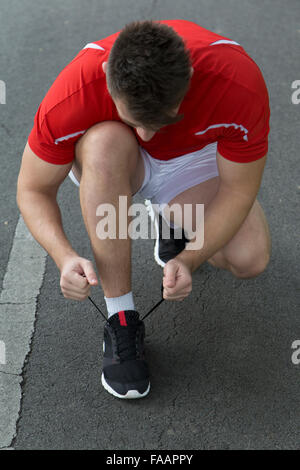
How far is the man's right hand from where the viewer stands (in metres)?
1.49

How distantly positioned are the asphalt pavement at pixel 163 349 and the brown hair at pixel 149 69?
2.74 ft

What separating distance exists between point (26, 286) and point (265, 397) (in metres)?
0.90

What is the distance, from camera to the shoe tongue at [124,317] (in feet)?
5.51

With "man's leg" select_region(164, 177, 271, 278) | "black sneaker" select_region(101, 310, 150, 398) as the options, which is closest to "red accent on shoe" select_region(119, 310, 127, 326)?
"black sneaker" select_region(101, 310, 150, 398)

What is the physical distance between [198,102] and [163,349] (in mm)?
786

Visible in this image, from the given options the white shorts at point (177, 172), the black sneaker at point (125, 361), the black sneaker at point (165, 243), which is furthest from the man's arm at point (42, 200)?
the black sneaker at point (165, 243)

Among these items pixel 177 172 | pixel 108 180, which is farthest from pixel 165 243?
pixel 108 180

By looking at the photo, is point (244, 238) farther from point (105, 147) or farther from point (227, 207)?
point (105, 147)

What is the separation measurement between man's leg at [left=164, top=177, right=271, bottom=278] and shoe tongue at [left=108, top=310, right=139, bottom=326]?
382mm

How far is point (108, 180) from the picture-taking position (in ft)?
5.10

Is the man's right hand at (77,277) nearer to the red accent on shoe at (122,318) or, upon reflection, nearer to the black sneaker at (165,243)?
the red accent on shoe at (122,318)

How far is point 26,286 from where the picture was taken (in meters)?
2.04

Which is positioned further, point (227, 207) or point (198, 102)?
point (227, 207)
